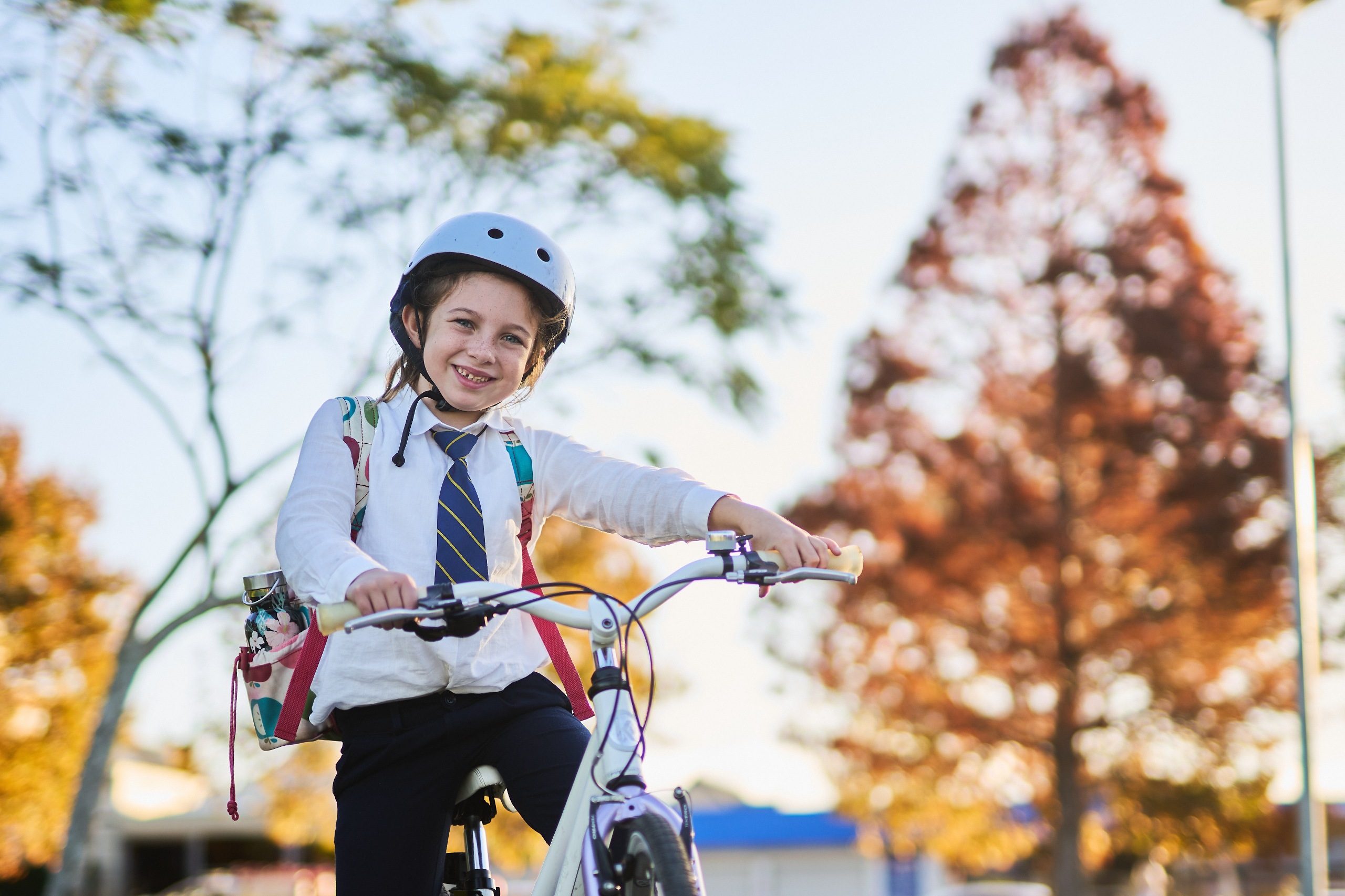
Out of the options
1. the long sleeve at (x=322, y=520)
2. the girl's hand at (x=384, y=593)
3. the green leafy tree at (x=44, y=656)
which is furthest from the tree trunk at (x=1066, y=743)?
the girl's hand at (x=384, y=593)

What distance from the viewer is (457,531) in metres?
3.00

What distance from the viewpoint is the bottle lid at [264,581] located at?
121 inches

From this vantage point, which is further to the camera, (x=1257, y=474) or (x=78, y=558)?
(x=78, y=558)

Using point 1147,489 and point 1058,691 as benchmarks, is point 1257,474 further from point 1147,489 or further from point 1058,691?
point 1058,691

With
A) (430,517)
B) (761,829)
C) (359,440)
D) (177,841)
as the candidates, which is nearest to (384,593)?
(430,517)

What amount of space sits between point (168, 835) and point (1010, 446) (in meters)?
28.1

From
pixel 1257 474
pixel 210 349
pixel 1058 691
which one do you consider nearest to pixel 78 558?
pixel 210 349

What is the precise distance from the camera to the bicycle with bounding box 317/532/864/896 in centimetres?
237

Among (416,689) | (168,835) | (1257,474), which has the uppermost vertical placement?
(1257,474)

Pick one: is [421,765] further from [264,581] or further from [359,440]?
[359,440]

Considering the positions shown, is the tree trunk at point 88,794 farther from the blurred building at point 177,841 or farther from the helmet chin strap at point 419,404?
the helmet chin strap at point 419,404

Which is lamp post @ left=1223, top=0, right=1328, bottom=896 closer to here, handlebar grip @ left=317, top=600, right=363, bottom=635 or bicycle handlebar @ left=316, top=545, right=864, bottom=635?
bicycle handlebar @ left=316, top=545, right=864, bottom=635

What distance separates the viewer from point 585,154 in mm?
12914

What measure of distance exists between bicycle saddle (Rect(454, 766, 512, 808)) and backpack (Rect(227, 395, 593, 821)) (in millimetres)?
240
